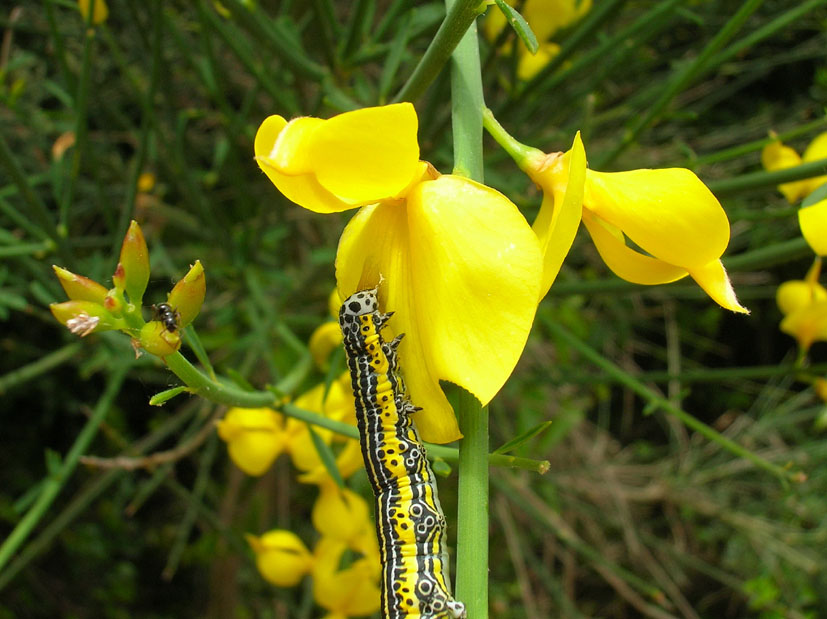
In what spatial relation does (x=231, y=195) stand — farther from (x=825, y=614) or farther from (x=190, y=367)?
(x=825, y=614)

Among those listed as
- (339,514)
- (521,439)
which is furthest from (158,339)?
(339,514)

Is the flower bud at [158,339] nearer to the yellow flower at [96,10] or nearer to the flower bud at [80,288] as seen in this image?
the flower bud at [80,288]

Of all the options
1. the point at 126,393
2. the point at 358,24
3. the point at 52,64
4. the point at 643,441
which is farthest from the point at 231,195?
the point at 643,441

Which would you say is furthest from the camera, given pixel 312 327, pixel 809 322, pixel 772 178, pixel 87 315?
pixel 312 327

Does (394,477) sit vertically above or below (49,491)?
below

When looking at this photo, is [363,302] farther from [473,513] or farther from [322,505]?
[322,505]

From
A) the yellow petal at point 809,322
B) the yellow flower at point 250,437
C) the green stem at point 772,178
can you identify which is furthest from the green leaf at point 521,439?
the yellow petal at point 809,322
